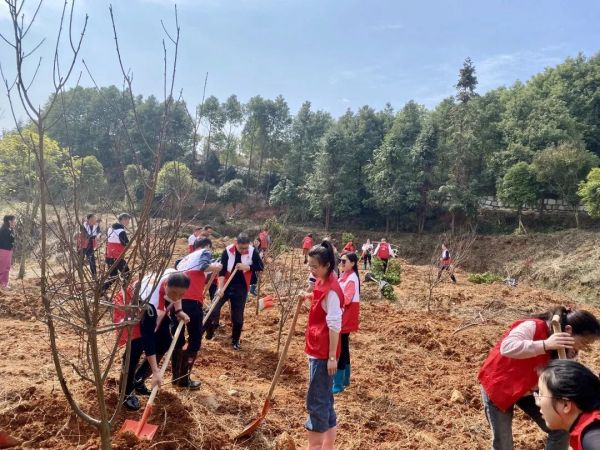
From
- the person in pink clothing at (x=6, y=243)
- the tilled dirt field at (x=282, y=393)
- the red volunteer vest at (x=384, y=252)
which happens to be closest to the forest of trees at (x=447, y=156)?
the red volunteer vest at (x=384, y=252)

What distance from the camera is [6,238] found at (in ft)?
22.5

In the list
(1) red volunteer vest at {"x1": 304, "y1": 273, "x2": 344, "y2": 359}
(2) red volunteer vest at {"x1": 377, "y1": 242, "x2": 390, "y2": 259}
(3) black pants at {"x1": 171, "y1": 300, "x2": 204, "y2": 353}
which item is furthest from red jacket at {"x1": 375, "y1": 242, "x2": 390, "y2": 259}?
(1) red volunteer vest at {"x1": 304, "y1": 273, "x2": 344, "y2": 359}

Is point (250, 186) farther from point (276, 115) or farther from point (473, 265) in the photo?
point (473, 265)

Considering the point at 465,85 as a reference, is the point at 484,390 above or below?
below

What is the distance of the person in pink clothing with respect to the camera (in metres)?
6.81

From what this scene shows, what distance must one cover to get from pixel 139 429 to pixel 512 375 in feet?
7.84

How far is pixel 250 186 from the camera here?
33562 mm

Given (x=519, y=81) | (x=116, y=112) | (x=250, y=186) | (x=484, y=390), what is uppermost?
(x=519, y=81)

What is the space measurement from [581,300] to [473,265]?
6.57 meters

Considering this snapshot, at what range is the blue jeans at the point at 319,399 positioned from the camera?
2797 millimetres

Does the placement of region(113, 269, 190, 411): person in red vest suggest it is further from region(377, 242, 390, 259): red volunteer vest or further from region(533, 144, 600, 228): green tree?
region(533, 144, 600, 228): green tree

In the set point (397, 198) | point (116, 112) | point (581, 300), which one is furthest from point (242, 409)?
point (397, 198)

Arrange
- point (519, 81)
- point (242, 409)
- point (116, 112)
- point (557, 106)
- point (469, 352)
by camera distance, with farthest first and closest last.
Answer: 1. point (519, 81)
2. point (557, 106)
3. point (469, 352)
4. point (242, 409)
5. point (116, 112)

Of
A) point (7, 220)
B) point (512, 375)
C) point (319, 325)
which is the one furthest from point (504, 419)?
point (7, 220)
